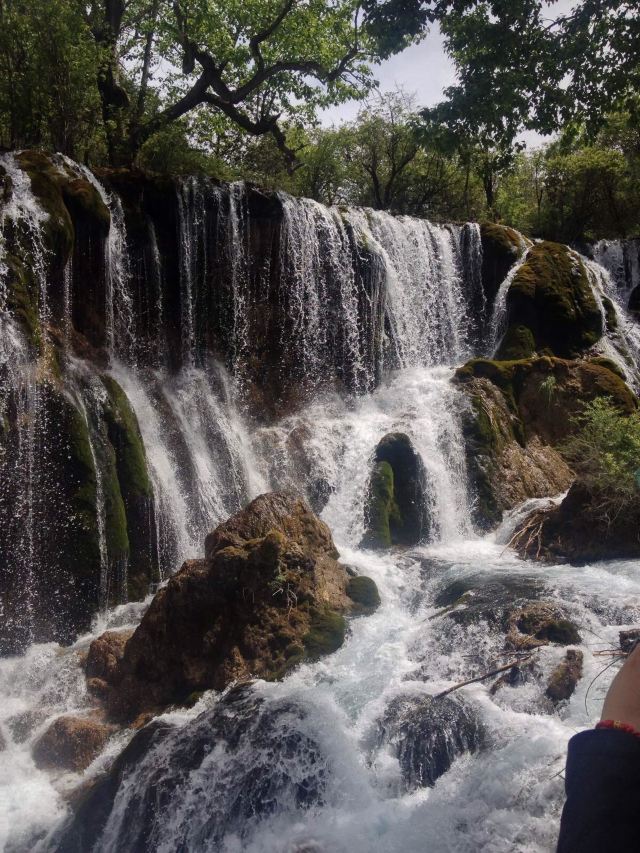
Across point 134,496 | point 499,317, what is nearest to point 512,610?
point 134,496

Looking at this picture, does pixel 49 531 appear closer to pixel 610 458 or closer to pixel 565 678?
pixel 565 678

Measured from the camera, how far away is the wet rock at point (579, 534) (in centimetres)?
892

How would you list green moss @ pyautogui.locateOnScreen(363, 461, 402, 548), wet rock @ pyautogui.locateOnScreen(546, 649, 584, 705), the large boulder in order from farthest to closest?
green moss @ pyautogui.locateOnScreen(363, 461, 402, 548), the large boulder, wet rock @ pyautogui.locateOnScreen(546, 649, 584, 705)

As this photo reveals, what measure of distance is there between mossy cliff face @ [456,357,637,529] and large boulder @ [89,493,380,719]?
15.6 feet

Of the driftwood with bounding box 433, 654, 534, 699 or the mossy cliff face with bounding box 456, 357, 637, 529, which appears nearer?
the driftwood with bounding box 433, 654, 534, 699

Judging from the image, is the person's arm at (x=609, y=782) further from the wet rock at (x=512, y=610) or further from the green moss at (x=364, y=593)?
the green moss at (x=364, y=593)

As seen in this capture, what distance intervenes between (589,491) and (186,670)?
580cm

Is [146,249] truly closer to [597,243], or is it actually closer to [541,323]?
[541,323]

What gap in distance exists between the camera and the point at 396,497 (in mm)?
10984

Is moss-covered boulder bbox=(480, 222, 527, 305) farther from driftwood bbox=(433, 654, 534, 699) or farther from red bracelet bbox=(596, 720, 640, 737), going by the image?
red bracelet bbox=(596, 720, 640, 737)

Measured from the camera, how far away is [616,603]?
22.4 feet

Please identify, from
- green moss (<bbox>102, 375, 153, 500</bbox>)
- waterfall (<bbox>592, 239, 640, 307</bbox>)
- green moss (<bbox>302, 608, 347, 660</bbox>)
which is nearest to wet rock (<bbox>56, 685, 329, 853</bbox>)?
green moss (<bbox>302, 608, 347, 660</bbox>)

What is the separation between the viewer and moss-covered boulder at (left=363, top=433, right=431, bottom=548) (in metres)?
10.6

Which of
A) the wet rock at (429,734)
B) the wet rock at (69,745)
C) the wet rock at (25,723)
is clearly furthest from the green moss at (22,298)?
the wet rock at (429,734)
